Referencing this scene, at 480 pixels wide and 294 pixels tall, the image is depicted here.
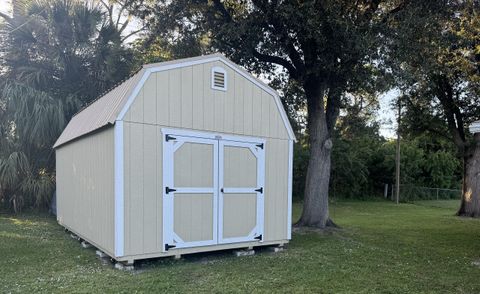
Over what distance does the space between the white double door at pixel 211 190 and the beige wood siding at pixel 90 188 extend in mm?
756

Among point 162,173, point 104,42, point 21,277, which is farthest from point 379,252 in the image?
point 104,42

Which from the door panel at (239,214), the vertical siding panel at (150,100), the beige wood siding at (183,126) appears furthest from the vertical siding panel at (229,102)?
the vertical siding panel at (150,100)

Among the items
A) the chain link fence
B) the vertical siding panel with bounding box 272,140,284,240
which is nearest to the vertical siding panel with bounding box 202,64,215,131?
the vertical siding panel with bounding box 272,140,284,240

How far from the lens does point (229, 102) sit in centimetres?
636

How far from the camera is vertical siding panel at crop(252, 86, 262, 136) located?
666 cm

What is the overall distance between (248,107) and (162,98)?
5.04ft

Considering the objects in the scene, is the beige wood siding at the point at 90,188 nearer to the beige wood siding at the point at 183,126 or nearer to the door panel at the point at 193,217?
the beige wood siding at the point at 183,126

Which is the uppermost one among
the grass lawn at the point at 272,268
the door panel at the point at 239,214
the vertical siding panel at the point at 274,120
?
the vertical siding panel at the point at 274,120

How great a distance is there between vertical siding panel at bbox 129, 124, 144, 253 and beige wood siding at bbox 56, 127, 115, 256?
10.5 inches

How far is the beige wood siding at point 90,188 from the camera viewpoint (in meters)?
5.53

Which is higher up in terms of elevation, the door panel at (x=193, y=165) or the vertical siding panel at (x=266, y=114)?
the vertical siding panel at (x=266, y=114)

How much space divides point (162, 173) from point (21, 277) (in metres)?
2.12

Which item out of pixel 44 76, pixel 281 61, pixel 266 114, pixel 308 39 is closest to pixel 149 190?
pixel 266 114

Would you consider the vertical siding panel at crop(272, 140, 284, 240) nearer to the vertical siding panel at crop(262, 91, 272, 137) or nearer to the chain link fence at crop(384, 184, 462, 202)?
the vertical siding panel at crop(262, 91, 272, 137)
